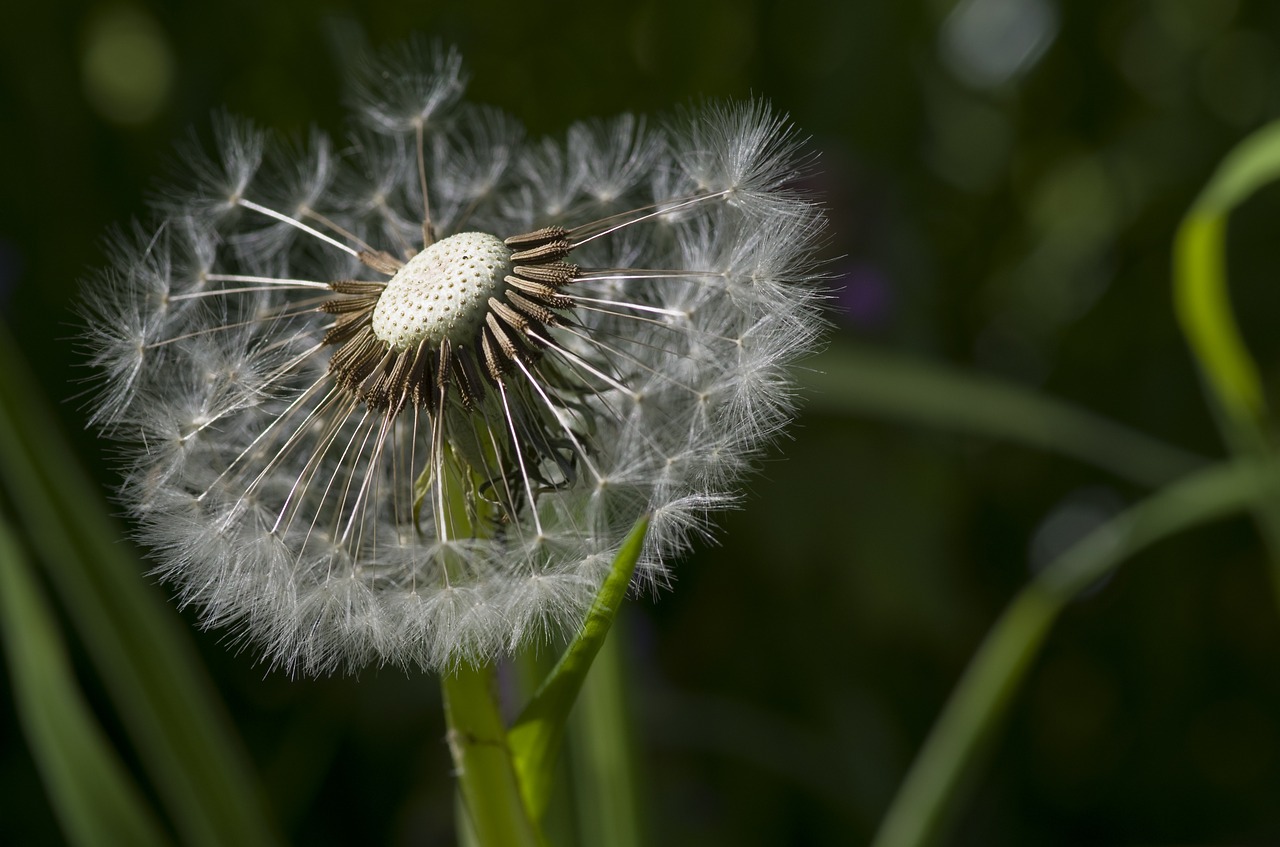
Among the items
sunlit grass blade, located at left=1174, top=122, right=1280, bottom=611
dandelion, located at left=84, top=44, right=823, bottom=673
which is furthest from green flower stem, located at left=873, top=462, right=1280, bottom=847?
dandelion, located at left=84, top=44, right=823, bottom=673

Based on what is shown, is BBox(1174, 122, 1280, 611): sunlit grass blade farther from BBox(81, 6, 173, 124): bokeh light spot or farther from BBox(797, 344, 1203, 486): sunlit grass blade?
BBox(81, 6, 173, 124): bokeh light spot

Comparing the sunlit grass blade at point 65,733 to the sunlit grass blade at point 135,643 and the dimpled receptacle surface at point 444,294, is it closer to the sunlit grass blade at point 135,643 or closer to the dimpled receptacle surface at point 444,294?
the sunlit grass blade at point 135,643

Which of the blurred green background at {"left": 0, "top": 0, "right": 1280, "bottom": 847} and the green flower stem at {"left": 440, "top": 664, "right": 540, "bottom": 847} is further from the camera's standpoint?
the blurred green background at {"left": 0, "top": 0, "right": 1280, "bottom": 847}

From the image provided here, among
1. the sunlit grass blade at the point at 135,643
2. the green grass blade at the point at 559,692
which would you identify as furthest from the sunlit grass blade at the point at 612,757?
the sunlit grass blade at the point at 135,643

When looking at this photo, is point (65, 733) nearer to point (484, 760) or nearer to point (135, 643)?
point (135, 643)

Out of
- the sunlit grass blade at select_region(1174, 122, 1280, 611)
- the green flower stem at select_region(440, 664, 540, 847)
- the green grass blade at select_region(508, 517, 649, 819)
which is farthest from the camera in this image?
the sunlit grass blade at select_region(1174, 122, 1280, 611)

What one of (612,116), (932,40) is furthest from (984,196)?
(612,116)
